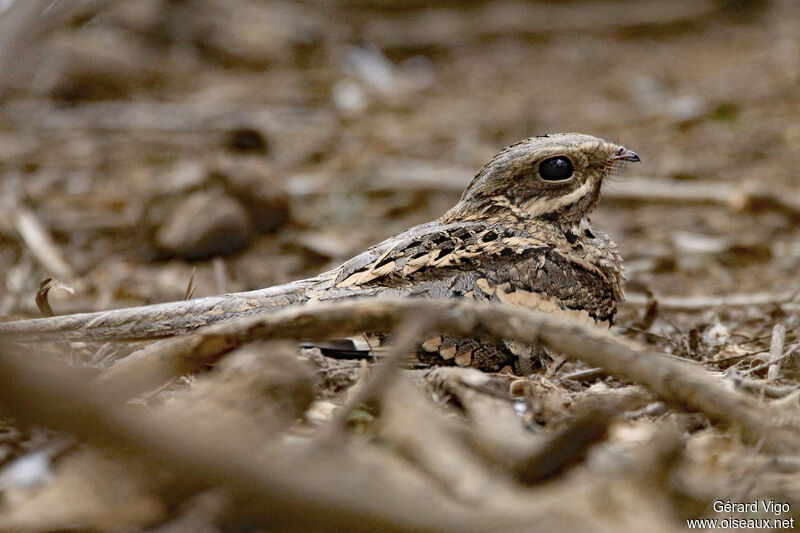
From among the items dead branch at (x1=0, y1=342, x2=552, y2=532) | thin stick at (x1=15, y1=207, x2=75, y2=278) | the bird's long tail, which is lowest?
dead branch at (x1=0, y1=342, x2=552, y2=532)

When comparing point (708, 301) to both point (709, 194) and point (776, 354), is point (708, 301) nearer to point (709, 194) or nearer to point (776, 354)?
point (776, 354)

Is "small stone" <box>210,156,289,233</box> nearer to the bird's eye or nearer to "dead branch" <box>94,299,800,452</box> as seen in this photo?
the bird's eye

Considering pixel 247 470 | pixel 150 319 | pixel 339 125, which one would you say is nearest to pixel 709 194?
pixel 339 125

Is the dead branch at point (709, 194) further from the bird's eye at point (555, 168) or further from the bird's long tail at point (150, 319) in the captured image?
the bird's long tail at point (150, 319)

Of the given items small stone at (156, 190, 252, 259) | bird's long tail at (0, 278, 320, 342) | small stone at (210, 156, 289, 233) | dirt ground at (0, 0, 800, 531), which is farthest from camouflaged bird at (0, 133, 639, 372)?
small stone at (210, 156, 289, 233)

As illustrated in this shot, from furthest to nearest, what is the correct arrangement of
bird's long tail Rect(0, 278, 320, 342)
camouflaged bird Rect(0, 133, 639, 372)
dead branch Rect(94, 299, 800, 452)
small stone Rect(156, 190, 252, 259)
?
small stone Rect(156, 190, 252, 259) → camouflaged bird Rect(0, 133, 639, 372) → bird's long tail Rect(0, 278, 320, 342) → dead branch Rect(94, 299, 800, 452)

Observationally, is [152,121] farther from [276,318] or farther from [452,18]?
[276,318]
